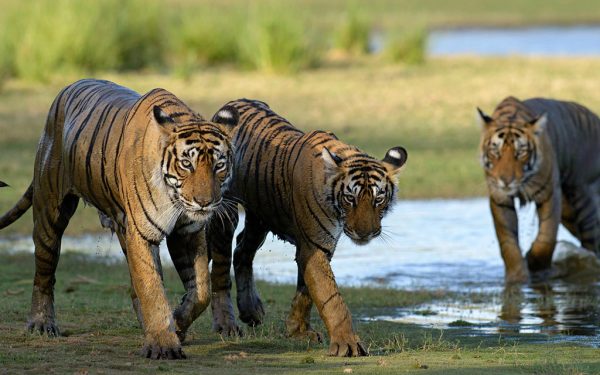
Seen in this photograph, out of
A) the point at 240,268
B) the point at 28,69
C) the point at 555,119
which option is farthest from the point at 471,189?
the point at 28,69

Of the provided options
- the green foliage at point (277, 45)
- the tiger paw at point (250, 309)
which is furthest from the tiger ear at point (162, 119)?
the green foliage at point (277, 45)

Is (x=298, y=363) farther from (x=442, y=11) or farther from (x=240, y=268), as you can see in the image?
(x=442, y=11)

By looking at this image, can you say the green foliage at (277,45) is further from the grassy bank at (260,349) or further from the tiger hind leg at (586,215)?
the grassy bank at (260,349)

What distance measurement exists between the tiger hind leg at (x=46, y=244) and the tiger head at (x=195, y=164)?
3.88ft

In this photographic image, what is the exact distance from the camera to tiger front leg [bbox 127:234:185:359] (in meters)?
6.25

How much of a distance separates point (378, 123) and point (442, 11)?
767 inches

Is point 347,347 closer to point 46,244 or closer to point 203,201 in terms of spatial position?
point 203,201

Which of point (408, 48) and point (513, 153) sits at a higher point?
point (408, 48)

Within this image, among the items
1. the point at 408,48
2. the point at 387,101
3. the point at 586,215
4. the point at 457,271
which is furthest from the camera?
the point at 408,48

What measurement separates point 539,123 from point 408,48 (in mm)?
14417

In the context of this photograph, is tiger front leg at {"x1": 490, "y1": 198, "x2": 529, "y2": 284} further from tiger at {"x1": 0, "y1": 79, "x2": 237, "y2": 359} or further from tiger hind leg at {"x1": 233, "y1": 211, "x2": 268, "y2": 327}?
tiger at {"x1": 0, "y1": 79, "x2": 237, "y2": 359}

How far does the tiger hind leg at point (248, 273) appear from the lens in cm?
779

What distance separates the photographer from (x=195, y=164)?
618cm

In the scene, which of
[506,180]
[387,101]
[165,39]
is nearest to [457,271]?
[506,180]
